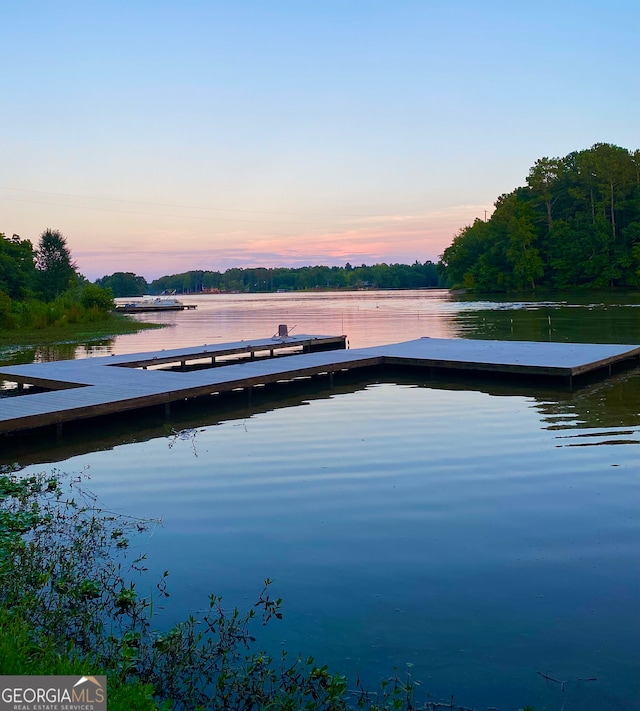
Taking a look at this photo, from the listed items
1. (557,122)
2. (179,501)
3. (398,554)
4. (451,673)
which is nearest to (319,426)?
(179,501)

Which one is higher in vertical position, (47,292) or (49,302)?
(47,292)

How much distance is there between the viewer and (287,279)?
178 meters

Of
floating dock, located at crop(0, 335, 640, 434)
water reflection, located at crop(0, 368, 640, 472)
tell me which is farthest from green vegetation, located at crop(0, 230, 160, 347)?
water reflection, located at crop(0, 368, 640, 472)

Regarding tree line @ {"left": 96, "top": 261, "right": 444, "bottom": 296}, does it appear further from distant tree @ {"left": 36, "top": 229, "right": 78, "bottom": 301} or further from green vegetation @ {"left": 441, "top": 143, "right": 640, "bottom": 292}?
distant tree @ {"left": 36, "top": 229, "right": 78, "bottom": 301}

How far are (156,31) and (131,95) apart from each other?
625 cm

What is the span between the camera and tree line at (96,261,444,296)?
16275 centimetres

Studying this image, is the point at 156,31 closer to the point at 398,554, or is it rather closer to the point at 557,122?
the point at 557,122

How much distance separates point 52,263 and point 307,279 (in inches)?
5019

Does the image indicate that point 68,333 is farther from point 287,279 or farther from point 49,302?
point 287,279

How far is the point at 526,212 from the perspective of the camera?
250 feet

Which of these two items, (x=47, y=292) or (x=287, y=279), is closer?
(x=47, y=292)

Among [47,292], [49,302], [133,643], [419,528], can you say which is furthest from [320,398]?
[47,292]

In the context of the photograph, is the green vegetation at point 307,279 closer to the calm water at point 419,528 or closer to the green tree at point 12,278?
the green tree at point 12,278

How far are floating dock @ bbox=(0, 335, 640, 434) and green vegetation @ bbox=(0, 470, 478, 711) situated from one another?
4595mm
